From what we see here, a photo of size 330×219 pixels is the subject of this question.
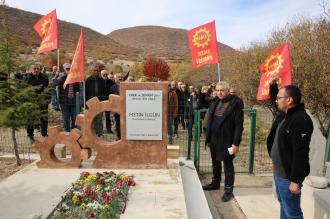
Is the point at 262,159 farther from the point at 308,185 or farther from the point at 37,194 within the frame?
the point at 37,194

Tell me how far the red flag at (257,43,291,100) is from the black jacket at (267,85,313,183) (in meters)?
2.63

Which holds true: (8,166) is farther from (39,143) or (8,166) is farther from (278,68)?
(278,68)

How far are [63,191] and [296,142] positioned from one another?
3368 mm

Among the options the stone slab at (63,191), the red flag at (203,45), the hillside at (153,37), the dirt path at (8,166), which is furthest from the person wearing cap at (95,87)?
the hillside at (153,37)

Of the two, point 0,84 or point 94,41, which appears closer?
point 0,84

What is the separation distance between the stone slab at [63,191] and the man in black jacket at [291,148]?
129 centimetres

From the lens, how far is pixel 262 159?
9484 mm

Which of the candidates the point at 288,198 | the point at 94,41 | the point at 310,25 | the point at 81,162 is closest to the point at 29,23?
the point at 94,41

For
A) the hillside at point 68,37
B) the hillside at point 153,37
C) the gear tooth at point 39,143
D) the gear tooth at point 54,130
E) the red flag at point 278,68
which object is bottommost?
the gear tooth at point 39,143

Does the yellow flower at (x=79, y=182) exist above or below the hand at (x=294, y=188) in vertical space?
below

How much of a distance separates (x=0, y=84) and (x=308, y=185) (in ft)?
17.6

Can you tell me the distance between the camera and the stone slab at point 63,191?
449 centimetres

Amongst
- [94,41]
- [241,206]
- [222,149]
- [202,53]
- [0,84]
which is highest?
[94,41]

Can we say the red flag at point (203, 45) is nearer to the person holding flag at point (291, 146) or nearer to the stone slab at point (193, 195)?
the stone slab at point (193, 195)
